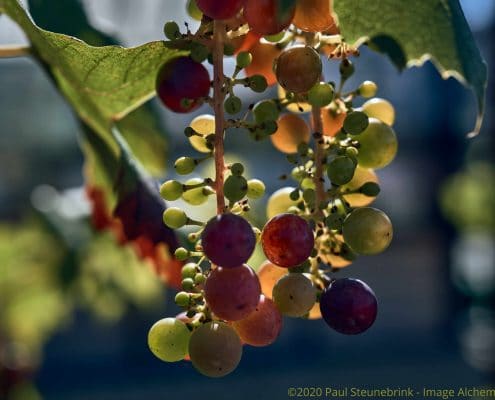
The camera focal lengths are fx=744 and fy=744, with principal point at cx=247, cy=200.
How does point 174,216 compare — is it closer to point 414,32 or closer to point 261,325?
point 261,325

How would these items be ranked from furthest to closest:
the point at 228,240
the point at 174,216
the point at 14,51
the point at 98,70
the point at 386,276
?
the point at 386,276 < the point at 14,51 < the point at 98,70 < the point at 174,216 < the point at 228,240

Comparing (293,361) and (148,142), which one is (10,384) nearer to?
(148,142)

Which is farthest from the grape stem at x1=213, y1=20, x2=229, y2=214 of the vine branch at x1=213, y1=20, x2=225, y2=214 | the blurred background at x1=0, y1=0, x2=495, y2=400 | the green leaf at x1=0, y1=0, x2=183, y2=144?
the blurred background at x1=0, y1=0, x2=495, y2=400

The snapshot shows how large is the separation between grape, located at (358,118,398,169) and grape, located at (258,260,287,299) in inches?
4.9

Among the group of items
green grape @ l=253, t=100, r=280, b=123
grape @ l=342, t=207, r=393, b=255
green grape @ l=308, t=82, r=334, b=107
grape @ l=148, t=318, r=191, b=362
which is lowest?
grape @ l=148, t=318, r=191, b=362

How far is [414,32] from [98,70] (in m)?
0.37

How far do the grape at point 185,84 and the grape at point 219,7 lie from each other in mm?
74

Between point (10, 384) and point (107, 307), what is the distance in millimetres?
413

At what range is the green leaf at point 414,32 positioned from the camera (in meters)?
→ 0.53

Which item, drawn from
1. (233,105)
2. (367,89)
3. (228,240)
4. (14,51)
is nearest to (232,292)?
(228,240)

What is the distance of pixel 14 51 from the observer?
912 mm

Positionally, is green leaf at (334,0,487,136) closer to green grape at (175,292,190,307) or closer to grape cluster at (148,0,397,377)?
grape cluster at (148,0,397,377)

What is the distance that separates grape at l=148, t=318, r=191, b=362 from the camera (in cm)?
61

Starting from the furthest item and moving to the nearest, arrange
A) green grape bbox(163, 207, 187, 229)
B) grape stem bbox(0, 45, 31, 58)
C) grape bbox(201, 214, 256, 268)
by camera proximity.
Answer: grape stem bbox(0, 45, 31, 58) → green grape bbox(163, 207, 187, 229) → grape bbox(201, 214, 256, 268)
